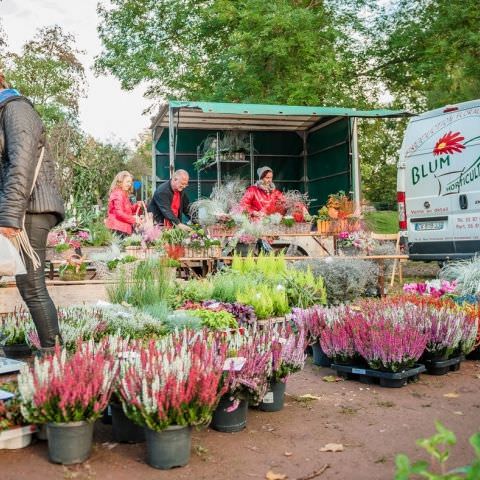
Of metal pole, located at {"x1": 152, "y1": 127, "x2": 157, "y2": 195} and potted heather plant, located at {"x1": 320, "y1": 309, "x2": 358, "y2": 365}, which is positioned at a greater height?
metal pole, located at {"x1": 152, "y1": 127, "x2": 157, "y2": 195}

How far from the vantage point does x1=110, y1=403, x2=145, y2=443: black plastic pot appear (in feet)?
10.5

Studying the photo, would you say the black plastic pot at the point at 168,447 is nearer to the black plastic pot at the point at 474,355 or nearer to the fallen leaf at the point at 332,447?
the fallen leaf at the point at 332,447

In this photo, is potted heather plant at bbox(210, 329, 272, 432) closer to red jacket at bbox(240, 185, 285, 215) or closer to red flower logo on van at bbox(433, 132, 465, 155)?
red jacket at bbox(240, 185, 285, 215)

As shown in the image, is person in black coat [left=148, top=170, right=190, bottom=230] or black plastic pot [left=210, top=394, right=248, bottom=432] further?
person in black coat [left=148, top=170, right=190, bottom=230]

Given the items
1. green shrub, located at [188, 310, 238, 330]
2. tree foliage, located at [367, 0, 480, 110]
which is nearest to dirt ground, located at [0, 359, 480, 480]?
green shrub, located at [188, 310, 238, 330]

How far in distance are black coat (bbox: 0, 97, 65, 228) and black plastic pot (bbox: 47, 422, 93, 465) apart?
4.17 ft

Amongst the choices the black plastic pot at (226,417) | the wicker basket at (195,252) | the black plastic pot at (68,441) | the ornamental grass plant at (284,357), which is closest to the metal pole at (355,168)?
the wicker basket at (195,252)

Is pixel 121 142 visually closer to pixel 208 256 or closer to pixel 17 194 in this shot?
pixel 208 256

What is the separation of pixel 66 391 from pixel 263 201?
744 centimetres

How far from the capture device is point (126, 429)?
321 centimetres

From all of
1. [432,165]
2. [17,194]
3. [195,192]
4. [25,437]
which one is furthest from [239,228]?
[25,437]

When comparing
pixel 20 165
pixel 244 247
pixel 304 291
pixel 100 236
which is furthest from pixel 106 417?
pixel 100 236

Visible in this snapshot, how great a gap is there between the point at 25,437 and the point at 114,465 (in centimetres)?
51

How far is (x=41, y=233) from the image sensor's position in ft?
12.8
